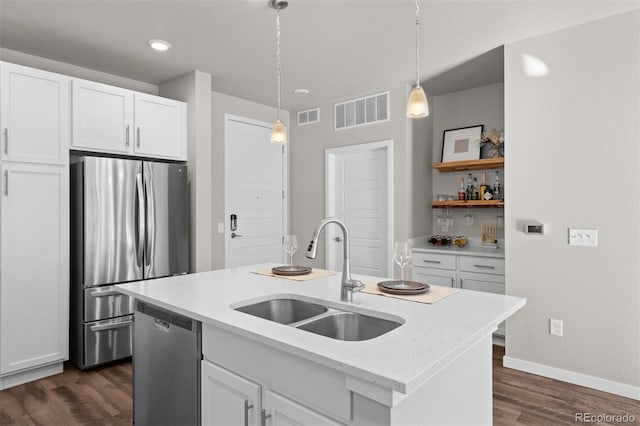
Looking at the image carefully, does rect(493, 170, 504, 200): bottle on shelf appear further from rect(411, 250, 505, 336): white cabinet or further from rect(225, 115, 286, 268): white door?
rect(225, 115, 286, 268): white door

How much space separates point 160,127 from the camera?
12.0 ft

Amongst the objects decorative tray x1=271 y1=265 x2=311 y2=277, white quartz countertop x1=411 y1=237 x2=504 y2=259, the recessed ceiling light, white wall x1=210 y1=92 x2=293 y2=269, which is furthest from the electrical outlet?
the recessed ceiling light

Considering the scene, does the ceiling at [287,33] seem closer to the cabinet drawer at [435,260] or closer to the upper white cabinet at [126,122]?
the upper white cabinet at [126,122]

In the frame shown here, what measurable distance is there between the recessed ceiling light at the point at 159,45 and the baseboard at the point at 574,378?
3.76 m

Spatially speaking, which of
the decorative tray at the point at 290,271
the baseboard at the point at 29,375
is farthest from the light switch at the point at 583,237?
the baseboard at the point at 29,375

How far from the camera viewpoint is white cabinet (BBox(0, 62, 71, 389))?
2805 mm

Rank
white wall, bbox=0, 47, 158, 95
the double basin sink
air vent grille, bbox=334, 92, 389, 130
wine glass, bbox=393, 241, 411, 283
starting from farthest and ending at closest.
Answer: air vent grille, bbox=334, 92, 389, 130
white wall, bbox=0, 47, 158, 95
wine glass, bbox=393, 241, 411, 283
the double basin sink

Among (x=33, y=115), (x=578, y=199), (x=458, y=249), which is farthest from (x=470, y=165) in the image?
(x=33, y=115)

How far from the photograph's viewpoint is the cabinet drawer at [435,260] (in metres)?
3.91

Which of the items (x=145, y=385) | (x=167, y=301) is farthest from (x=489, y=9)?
(x=145, y=385)

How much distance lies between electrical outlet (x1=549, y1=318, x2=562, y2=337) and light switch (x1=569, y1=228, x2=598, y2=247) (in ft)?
1.97

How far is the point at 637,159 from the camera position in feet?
8.64

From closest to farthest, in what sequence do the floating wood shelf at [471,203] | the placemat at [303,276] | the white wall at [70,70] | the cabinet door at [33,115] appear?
the placemat at [303,276], the cabinet door at [33,115], the white wall at [70,70], the floating wood shelf at [471,203]

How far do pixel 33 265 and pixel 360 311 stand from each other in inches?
105
